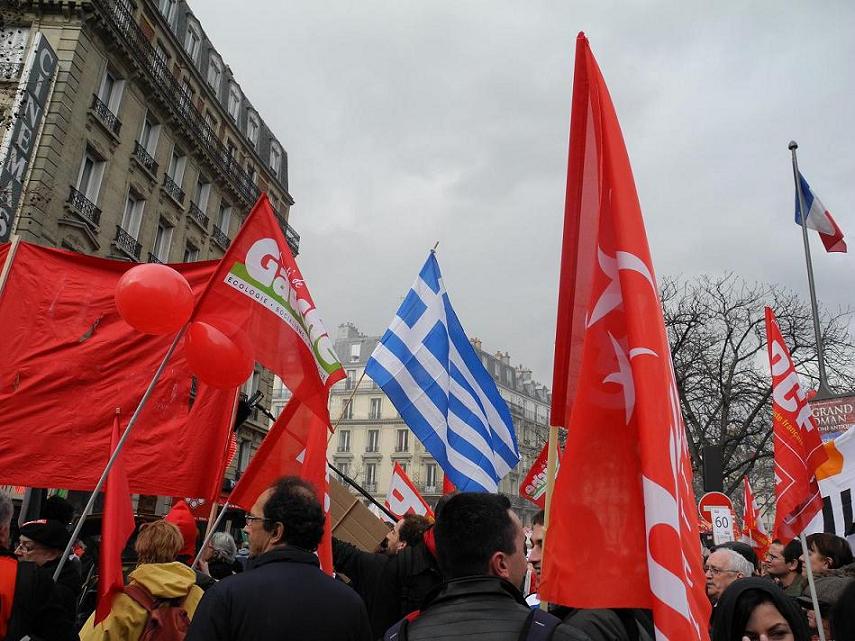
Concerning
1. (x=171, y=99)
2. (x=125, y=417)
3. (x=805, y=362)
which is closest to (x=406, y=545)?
(x=125, y=417)

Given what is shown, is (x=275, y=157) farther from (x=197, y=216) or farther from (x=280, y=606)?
(x=280, y=606)

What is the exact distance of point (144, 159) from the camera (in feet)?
79.4

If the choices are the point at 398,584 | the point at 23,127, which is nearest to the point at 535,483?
the point at 398,584

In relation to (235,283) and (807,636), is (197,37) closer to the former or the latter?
(235,283)

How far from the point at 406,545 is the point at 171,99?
24.8m

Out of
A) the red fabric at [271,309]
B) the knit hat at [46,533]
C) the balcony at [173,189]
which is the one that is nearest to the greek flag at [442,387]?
the red fabric at [271,309]

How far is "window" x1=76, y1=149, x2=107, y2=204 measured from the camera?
832 inches

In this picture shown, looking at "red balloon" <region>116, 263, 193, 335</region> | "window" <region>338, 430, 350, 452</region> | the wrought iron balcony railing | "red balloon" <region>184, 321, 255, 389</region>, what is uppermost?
the wrought iron balcony railing

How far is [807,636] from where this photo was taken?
2.95 m

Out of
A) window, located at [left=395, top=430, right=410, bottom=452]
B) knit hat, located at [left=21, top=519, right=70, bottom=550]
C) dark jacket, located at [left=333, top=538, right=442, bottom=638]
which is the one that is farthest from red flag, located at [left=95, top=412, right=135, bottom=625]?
window, located at [left=395, top=430, right=410, bottom=452]

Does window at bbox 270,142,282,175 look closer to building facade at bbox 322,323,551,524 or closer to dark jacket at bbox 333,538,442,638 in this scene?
building facade at bbox 322,323,551,524

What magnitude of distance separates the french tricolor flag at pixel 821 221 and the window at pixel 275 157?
27.6 meters

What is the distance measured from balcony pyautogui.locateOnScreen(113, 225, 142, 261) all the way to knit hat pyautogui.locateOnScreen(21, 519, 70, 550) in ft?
66.2

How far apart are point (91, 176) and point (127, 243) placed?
244 centimetres
